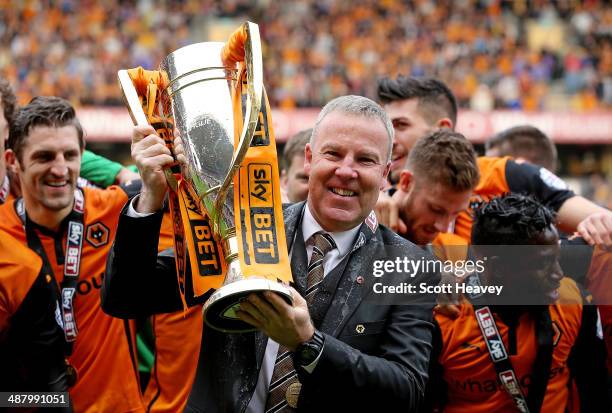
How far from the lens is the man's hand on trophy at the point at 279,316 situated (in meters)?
1.93

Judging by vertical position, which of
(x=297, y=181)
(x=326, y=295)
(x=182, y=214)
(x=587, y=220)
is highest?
(x=297, y=181)

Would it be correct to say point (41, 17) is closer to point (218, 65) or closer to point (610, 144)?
point (610, 144)

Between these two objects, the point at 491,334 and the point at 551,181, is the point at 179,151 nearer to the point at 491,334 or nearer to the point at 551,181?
the point at 491,334

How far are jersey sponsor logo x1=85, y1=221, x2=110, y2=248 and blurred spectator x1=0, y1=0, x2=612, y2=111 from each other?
44.8ft

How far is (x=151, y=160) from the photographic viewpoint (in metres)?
2.17

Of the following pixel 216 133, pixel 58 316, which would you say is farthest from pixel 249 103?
pixel 58 316

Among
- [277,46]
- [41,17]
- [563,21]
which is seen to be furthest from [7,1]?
[563,21]

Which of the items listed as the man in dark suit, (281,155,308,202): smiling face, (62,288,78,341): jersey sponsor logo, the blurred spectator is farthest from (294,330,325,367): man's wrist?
the blurred spectator

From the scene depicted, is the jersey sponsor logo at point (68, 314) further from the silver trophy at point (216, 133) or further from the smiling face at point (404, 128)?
the smiling face at point (404, 128)

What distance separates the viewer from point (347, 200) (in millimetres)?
2363

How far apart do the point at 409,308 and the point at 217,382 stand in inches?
21.5

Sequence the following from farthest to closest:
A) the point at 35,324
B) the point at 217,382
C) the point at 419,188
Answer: the point at 419,188, the point at 35,324, the point at 217,382

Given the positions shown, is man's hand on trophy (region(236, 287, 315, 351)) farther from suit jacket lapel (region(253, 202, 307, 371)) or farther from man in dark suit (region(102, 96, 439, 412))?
suit jacket lapel (region(253, 202, 307, 371))

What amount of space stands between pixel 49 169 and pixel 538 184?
78.6 inches
